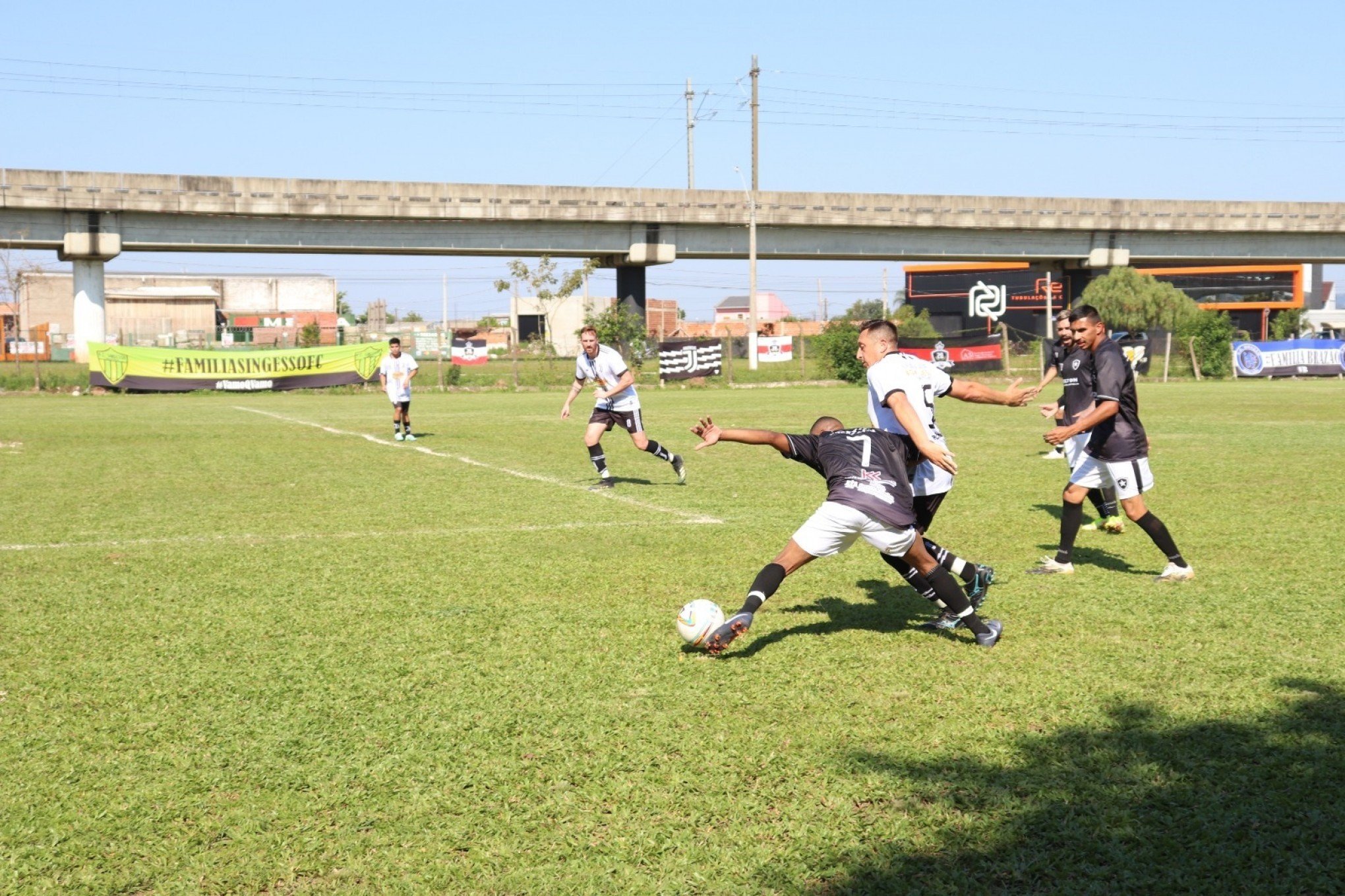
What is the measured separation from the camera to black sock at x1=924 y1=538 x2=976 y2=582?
23.5 feet

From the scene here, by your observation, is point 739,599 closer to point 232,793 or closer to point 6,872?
point 232,793

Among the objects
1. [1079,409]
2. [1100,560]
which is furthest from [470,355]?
[1100,560]

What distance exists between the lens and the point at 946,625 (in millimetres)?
7098

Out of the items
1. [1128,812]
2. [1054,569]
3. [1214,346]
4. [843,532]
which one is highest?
[1214,346]

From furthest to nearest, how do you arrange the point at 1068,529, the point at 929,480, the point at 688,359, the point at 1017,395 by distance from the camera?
1. the point at 688,359
2. the point at 1068,529
3. the point at 1017,395
4. the point at 929,480

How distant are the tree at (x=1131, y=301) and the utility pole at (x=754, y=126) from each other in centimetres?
2253

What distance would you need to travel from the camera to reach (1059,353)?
43.9 ft

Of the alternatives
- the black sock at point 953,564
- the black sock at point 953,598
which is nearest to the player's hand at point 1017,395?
the black sock at point 953,564

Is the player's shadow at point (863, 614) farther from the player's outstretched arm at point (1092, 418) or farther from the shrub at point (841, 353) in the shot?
the shrub at point (841, 353)

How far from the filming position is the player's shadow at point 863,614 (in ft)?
22.7

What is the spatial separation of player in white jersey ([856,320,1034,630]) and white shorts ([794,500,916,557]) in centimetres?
26

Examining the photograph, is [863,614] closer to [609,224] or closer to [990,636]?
[990,636]

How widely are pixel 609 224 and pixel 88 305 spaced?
903 inches

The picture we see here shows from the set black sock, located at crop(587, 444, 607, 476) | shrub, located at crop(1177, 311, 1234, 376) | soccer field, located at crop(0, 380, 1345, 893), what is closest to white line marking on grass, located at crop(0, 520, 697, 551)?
soccer field, located at crop(0, 380, 1345, 893)
